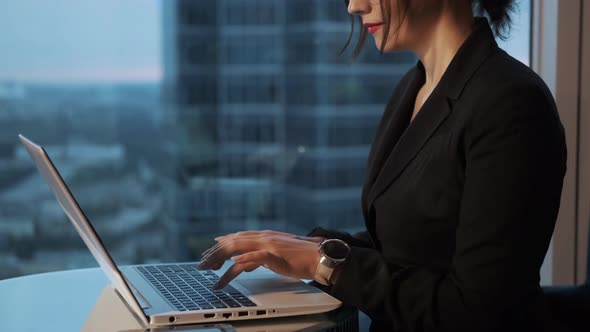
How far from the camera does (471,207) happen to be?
114 centimetres

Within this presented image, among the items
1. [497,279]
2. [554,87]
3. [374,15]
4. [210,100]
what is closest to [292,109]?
[210,100]

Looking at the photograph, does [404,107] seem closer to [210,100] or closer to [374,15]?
[374,15]

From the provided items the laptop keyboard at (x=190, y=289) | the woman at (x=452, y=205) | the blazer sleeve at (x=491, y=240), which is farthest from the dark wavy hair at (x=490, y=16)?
the laptop keyboard at (x=190, y=289)

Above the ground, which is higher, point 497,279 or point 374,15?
point 374,15

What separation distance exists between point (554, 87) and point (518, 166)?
0.95m

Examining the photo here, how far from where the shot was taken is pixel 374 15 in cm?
135

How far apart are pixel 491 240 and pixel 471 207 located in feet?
0.20

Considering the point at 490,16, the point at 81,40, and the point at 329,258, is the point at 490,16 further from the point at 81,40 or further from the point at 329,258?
the point at 81,40

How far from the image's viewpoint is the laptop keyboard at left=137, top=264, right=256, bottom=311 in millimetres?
1114

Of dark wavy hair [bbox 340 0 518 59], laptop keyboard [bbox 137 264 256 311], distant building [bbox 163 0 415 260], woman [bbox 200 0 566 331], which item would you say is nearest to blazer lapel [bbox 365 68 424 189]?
woman [bbox 200 0 566 331]

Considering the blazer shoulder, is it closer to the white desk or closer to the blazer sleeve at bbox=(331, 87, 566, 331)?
the blazer sleeve at bbox=(331, 87, 566, 331)

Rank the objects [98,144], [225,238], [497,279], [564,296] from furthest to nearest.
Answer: [98,144], [564,296], [225,238], [497,279]

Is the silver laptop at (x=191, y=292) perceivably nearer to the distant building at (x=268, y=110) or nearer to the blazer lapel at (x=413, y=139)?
the blazer lapel at (x=413, y=139)

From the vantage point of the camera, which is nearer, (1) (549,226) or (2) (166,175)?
(1) (549,226)
